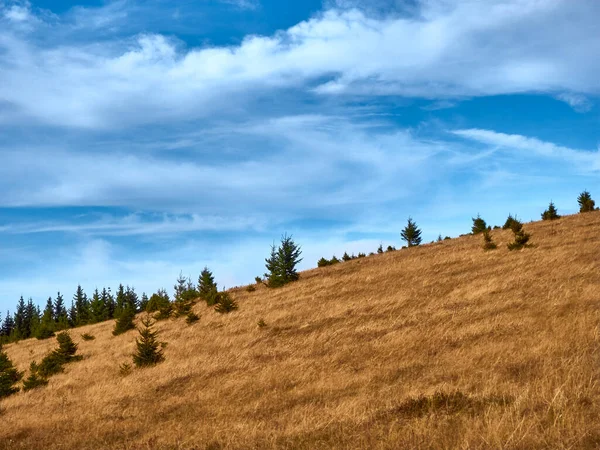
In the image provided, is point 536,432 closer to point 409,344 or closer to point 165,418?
point 409,344

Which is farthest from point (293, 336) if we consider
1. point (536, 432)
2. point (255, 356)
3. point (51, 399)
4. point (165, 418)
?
point (536, 432)

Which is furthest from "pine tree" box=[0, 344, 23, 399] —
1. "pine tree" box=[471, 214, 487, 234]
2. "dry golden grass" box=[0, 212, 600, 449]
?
"pine tree" box=[471, 214, 487, 234]

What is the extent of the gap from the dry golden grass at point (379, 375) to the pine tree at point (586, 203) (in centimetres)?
1241

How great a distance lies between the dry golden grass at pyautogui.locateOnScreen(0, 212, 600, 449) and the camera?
6.23 meters

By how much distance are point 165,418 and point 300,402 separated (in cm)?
333

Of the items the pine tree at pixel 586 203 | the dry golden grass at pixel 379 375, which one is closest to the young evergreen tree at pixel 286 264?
the dry golden grass at pixel 379 375

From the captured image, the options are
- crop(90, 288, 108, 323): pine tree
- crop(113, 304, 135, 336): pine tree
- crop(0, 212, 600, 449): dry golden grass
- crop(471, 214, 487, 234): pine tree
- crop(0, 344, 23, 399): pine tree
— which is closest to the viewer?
crop(0, 212, 600, 449): dry golden grass

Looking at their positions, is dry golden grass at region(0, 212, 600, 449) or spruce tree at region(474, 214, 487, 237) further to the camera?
spruce tree at region(474, 214, 487, 237)

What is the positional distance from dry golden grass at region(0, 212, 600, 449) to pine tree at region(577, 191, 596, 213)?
12.4 m

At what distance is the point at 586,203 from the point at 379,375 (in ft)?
108

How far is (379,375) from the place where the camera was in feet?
33.2

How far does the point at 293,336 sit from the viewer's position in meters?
17.0

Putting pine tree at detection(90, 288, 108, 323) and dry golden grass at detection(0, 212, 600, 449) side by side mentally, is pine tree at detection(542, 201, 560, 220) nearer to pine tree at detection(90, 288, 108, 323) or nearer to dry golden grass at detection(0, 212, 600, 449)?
dry golden grass at detection(0, 212, 600, 449)

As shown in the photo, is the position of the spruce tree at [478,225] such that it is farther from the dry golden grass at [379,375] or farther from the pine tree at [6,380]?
the pine tree at [6,380]
